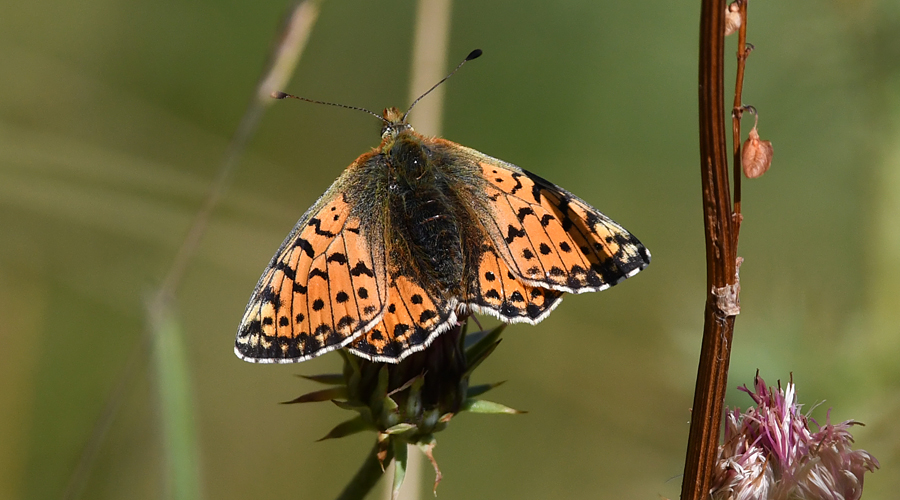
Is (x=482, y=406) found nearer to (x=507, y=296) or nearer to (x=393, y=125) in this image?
(x=507, y=296)

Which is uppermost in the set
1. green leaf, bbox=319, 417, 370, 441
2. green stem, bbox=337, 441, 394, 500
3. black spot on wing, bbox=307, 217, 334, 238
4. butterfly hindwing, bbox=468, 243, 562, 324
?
black spot on wing, bbox=307, 217, 334, 238

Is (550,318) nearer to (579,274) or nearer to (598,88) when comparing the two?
(598,88)

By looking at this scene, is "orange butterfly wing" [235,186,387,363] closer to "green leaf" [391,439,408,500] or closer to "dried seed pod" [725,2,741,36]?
"green leaf" [391,439,408,500]

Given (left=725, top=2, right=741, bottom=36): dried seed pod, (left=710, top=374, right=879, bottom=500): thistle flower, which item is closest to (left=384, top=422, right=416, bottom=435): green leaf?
(left=710, top=374, right=879, bottom=500): thistle flower

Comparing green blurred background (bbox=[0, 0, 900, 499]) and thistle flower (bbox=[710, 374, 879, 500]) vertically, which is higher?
green blurred background (bbox=[0, 0, 900, 499])

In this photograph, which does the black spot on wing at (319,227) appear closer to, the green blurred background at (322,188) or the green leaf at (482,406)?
the green leaf at (482,406)

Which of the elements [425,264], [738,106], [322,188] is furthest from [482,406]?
[322,188]
